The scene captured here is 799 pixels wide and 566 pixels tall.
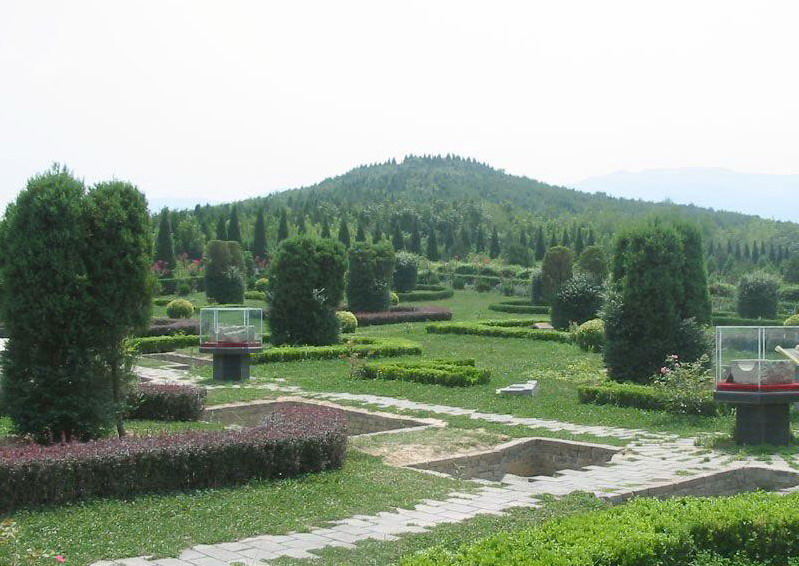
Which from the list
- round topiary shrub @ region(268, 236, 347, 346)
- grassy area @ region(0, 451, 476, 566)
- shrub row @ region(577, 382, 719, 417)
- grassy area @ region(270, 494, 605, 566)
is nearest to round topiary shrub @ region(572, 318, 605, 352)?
round topiary shrub @ region(268, 236, 347, 346)

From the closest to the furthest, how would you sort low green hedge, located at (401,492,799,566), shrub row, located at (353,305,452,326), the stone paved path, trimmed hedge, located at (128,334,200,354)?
low green hedge, located at (401,492,799,566) → the stone paved path → trimmed hedge, located at (128,334,200,354) → shrub row, located at (353,305,452,326)

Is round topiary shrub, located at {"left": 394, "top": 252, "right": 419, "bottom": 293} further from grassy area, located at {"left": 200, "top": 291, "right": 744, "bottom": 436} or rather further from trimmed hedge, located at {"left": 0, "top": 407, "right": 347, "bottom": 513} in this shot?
trimmed hedge, located at {"left": 0, "top": 407, "right": 347, "bottom": 513}

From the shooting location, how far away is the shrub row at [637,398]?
12.8 metres

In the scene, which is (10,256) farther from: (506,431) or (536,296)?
(536,296)

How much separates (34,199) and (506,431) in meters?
6.53

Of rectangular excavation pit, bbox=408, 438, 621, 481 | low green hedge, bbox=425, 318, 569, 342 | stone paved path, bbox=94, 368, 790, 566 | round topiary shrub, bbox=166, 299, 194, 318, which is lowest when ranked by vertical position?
rectangular excavation pit, bbox=408, 438, 621, 481

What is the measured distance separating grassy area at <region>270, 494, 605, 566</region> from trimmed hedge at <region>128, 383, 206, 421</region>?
20.9ft

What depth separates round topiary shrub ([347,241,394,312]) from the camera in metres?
33.0

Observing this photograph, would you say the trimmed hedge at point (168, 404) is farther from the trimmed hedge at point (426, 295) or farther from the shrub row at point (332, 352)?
the trimmed hedge at point (426, 295)

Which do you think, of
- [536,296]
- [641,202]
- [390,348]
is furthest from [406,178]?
[390,348]

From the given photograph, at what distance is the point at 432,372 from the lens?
1655 cm

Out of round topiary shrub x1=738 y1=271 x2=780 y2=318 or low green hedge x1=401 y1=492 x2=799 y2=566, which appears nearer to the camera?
low green hedge x1=401 y1=492 x2=799 y2=566

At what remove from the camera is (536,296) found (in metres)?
38.6

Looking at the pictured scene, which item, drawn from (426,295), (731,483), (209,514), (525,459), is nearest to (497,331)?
(525,459)
